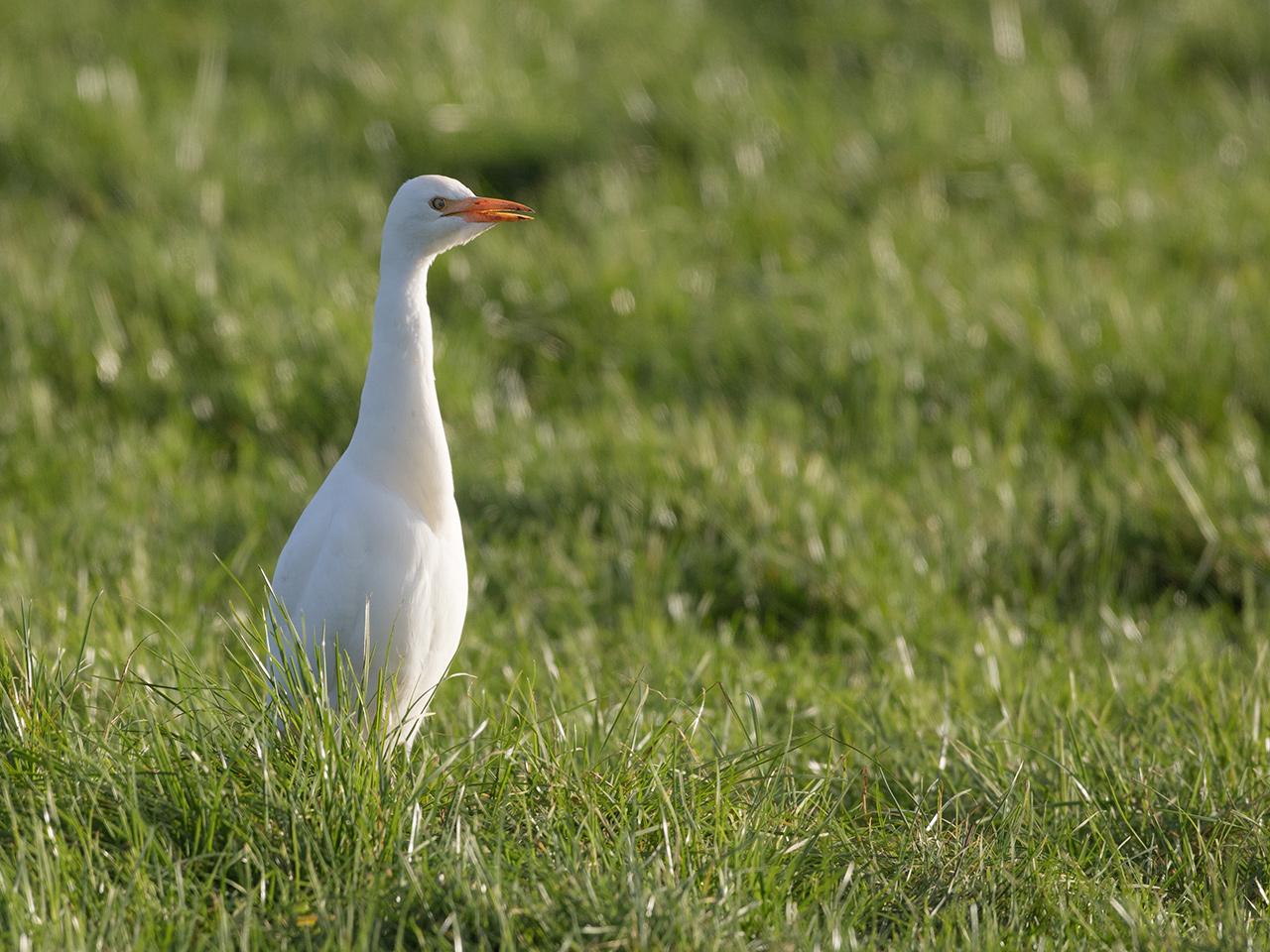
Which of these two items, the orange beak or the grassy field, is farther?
the orange beak

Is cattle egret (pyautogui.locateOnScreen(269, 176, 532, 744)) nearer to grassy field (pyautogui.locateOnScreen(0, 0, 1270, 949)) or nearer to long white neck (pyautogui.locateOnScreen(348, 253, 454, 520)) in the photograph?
long white neck (pyautogui.locateOnScreen(348, 253, 454, 520))

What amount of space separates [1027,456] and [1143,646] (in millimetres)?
1389

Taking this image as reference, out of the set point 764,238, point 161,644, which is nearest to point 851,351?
point 764,238

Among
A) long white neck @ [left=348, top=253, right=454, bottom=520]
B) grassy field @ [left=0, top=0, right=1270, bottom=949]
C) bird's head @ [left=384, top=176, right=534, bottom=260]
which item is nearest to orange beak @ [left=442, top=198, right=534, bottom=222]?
bird's head @ [left=384, top=176, right=534, bottom=260]

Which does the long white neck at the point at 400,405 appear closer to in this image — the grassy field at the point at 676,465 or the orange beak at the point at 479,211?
the orange beak at the point at 479,211

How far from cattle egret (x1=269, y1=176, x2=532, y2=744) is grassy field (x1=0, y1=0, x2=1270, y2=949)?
277 mm

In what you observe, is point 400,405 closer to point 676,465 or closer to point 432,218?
point 432,218

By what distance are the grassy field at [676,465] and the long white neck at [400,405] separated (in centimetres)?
55

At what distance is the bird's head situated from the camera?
3521 mm

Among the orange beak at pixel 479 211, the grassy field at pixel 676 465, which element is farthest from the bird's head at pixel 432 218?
the grassy field at pixel 676 465

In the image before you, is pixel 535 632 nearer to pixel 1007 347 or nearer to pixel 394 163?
pixel 1007 347

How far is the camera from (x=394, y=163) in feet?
25.6

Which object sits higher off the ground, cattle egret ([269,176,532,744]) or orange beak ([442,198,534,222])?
orange beak ([442,198,534,222])

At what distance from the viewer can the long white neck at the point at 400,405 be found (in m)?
3.53
